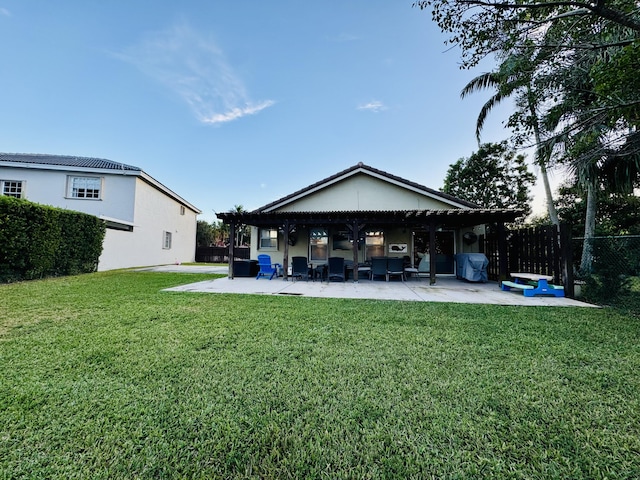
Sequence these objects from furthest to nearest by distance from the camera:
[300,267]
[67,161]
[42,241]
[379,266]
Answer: [67,161] → [379,266] → [300,267] → [42,241]

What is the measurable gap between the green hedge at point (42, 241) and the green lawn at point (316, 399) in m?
5.57

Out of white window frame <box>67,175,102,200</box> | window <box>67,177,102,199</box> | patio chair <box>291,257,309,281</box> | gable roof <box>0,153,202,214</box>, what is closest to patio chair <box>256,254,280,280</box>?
patio chair <box>291,257,309,281</box>

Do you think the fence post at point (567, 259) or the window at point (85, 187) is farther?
the window at point (85, 187)

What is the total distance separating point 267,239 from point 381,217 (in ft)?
20.1

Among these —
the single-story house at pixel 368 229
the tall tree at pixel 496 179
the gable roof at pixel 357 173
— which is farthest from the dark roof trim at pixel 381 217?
the tall tree at pixel 496 179

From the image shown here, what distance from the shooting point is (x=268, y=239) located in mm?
13555

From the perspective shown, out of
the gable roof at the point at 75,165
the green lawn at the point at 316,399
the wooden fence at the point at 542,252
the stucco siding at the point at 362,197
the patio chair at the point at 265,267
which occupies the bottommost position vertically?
the green lawn at the point at 316,399

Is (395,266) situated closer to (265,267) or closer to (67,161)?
(265,267)

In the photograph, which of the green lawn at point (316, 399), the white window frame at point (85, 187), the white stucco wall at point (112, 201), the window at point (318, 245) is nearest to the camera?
the green lawn at point (316, 399)

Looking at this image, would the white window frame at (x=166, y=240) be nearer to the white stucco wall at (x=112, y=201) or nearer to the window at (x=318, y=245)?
the white stucco wall at (x=112, y=201)

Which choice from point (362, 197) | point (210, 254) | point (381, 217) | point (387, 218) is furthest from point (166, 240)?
point (387, 218)

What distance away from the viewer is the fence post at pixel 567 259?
7.29 m

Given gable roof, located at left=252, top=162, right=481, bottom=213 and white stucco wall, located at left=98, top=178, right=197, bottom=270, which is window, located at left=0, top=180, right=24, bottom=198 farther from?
gable roof, located at left=252, top=162, right=481, bottom=213

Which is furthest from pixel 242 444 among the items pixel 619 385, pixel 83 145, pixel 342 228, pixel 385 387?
pixel 83 145
